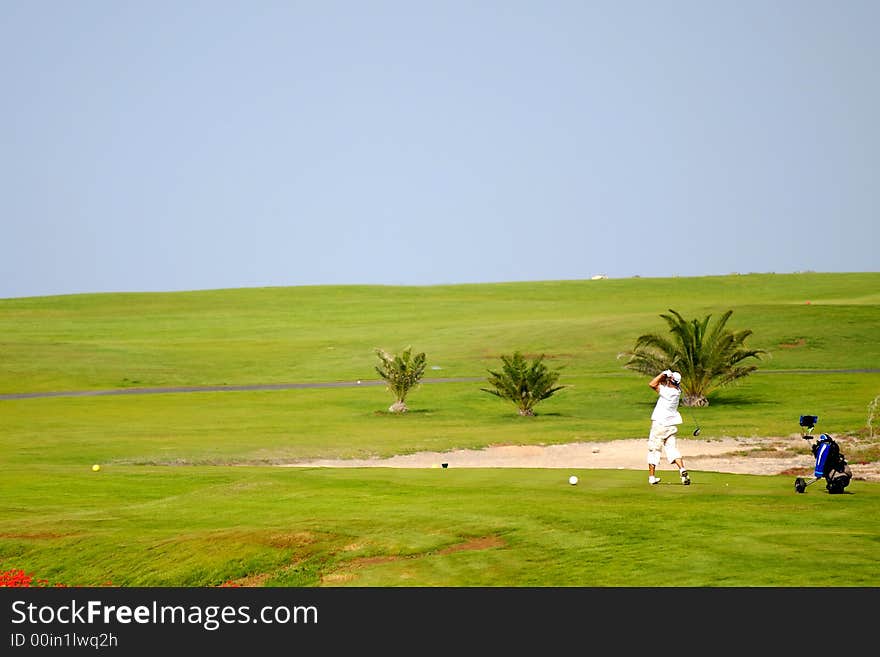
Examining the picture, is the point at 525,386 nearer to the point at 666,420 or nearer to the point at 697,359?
the point at 697,359

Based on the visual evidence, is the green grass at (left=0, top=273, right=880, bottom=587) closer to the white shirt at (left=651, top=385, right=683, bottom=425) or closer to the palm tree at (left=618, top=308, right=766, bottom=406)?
the white shirt at (left=651, top=385, right=683, bottom=425)

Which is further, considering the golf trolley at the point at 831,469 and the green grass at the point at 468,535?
the golf trolley at the point at 831,469

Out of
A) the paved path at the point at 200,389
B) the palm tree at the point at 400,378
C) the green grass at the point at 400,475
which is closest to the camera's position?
the green grass at the point at 400,475

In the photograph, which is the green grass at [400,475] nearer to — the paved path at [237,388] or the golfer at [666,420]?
the golfer at [666,420]

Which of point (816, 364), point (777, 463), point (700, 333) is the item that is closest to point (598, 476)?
point (777, 463)

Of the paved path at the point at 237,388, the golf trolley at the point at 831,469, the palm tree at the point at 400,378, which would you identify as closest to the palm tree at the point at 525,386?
the palm tree at the point at 400,378

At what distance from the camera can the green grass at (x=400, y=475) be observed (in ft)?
49.1

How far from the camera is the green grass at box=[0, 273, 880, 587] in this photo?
15.0m

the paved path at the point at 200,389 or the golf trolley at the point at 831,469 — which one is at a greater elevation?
the paved path at the point at 200,389

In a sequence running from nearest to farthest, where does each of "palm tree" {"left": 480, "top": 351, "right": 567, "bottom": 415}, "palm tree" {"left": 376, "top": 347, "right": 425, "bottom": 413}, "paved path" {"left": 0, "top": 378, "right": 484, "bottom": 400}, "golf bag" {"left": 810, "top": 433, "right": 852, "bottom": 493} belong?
"golf bag" {"left": 810, "top": 433, "right": 852, "bottom": 493}, "palm tree" {"left": 480, "top": 351, "right": 567, "bottom": 415}, "palm tree" {"left": 376, "top": 347, "right": 425, "bottom": 413}, "paved path" {"left": 0, "top": 378, "right": 484, "bottom": 400}

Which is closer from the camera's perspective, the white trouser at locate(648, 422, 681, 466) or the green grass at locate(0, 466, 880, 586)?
the green grass at locate(0, 466, 880, 586)

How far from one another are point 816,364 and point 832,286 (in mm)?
68576

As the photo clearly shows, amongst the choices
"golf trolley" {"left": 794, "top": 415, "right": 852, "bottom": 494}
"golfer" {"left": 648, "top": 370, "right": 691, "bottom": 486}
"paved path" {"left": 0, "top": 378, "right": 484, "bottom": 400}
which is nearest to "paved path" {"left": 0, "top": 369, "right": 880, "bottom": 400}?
"paved path" {"left": 0, "top": 378, "right": 484, "bottom": 400}
